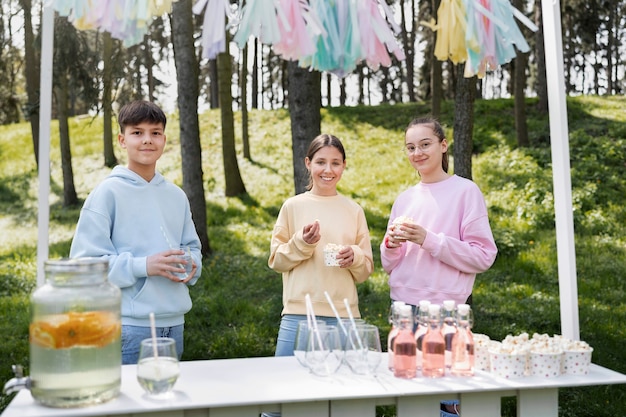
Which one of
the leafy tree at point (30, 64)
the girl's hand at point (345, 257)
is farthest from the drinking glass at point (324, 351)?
the leafy tree at point (30, 64)

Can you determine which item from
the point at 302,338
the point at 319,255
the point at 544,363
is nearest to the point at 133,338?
the point at 302,338

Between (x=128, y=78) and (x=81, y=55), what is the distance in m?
2.33

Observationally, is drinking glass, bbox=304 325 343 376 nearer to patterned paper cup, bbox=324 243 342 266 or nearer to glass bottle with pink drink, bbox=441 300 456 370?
glass bottle with pink drink, bbox=441 300 456 370

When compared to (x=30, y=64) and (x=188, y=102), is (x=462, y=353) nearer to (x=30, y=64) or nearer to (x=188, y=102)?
Result: (x=188, y=102)

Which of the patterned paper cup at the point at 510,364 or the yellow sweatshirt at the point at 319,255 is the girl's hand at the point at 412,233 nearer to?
the yellow sweatshirt at the point at 319,255

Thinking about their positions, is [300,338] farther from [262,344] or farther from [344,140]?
[344,140]

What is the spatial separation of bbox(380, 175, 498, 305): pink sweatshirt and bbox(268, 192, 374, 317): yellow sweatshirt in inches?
7.2

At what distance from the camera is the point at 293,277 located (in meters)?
3.23

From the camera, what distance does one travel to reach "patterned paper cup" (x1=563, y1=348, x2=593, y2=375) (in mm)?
2548

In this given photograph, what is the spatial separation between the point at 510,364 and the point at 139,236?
161 cm

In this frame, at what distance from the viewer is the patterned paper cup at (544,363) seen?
2.47 meters

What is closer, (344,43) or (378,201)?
(344,43)

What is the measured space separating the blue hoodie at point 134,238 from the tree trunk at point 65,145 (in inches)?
391

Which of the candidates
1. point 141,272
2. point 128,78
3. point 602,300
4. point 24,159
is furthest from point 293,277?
point 24,159
